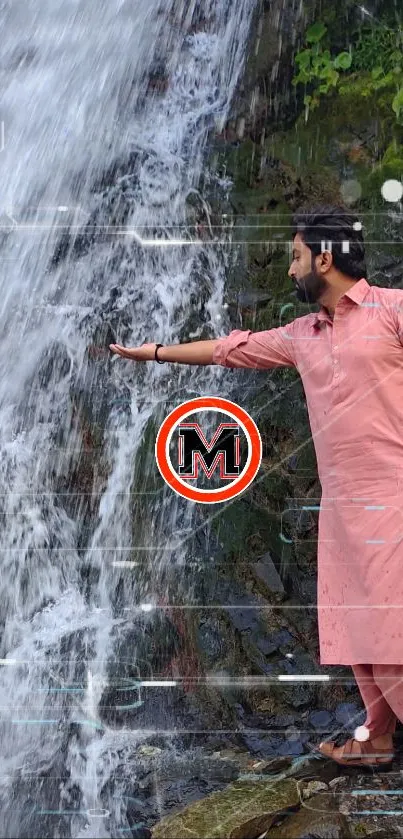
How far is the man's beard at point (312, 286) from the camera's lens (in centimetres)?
299

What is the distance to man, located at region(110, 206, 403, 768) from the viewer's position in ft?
9.41

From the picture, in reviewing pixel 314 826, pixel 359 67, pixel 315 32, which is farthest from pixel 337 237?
pixel 314 826

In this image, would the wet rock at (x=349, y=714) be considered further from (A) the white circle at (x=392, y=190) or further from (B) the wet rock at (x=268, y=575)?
(A) the white circle at (x=392, y=190)

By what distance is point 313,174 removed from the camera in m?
3.56

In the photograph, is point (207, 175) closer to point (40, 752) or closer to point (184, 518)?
point (184, 518)

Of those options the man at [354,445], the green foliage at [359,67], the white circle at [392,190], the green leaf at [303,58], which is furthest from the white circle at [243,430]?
the green leaf at [303,58]

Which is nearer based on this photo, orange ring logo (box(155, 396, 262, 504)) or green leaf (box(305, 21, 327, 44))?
orange ring logo (box(155, 396, 262, 504))

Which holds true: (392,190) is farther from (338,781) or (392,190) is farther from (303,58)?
(338,781)

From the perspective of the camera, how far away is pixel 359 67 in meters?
3.62

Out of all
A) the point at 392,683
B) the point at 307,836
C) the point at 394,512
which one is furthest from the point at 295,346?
the point at 307,836

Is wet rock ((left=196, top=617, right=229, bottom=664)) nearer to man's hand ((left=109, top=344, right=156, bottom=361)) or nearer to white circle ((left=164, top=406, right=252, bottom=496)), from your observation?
white circle ((left=164, top=406, right=252, bottom=496))

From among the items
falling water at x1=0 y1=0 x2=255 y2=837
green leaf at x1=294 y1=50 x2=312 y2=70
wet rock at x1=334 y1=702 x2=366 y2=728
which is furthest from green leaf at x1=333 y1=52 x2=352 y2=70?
wet rock at x1=334 y1=702 x2=366 y2=728

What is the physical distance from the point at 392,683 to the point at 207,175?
7.15ft

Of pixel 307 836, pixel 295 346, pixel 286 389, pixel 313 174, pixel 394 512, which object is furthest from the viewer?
pixel 313 174
